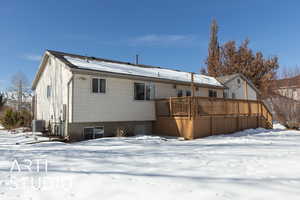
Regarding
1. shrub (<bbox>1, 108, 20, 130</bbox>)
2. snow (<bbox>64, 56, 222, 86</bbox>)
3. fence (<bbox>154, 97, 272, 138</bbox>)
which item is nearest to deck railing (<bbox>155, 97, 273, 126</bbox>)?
fence (<bbox>154, 97, 272, 138</bbox>)

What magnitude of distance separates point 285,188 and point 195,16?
62.1 feet

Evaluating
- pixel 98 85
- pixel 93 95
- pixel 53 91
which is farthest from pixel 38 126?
pixel 98 85

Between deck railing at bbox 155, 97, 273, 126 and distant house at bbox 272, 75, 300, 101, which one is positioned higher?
distant house at bbox 272, 75, 300, 101

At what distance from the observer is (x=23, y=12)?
1230 centimetres

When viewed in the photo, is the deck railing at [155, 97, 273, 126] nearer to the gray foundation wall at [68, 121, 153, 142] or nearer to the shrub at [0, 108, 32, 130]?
the gray foundation wall at [68, 121, 153, 142]

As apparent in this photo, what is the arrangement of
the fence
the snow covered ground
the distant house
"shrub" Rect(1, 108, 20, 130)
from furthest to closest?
the distant house
"shrub" Rect(1, 108, 20, 130)
the fence
the snow covered ground

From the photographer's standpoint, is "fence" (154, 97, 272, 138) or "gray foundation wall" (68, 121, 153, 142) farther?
"fence" (154, 97, 272, 138)

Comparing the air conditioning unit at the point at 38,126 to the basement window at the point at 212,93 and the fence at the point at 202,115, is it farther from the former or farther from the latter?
the basement window at the point at 212,93

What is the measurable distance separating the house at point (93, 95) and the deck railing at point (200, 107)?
37.4 inches

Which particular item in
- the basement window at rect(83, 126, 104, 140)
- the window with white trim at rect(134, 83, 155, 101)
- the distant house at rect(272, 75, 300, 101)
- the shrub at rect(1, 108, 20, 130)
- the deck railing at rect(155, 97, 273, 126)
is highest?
the distant house at rect(272, 75, 300, 101)

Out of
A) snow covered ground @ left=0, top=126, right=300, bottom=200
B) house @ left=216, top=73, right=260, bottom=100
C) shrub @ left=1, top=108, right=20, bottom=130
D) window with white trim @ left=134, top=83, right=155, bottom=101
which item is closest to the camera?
snow covered ground @ left=0, top=126, right=300, bottom=200

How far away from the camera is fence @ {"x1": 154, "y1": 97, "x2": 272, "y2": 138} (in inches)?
419

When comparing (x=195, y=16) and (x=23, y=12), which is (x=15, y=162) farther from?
(x=195, y=16)

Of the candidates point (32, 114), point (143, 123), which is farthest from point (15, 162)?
point (32, 114)
